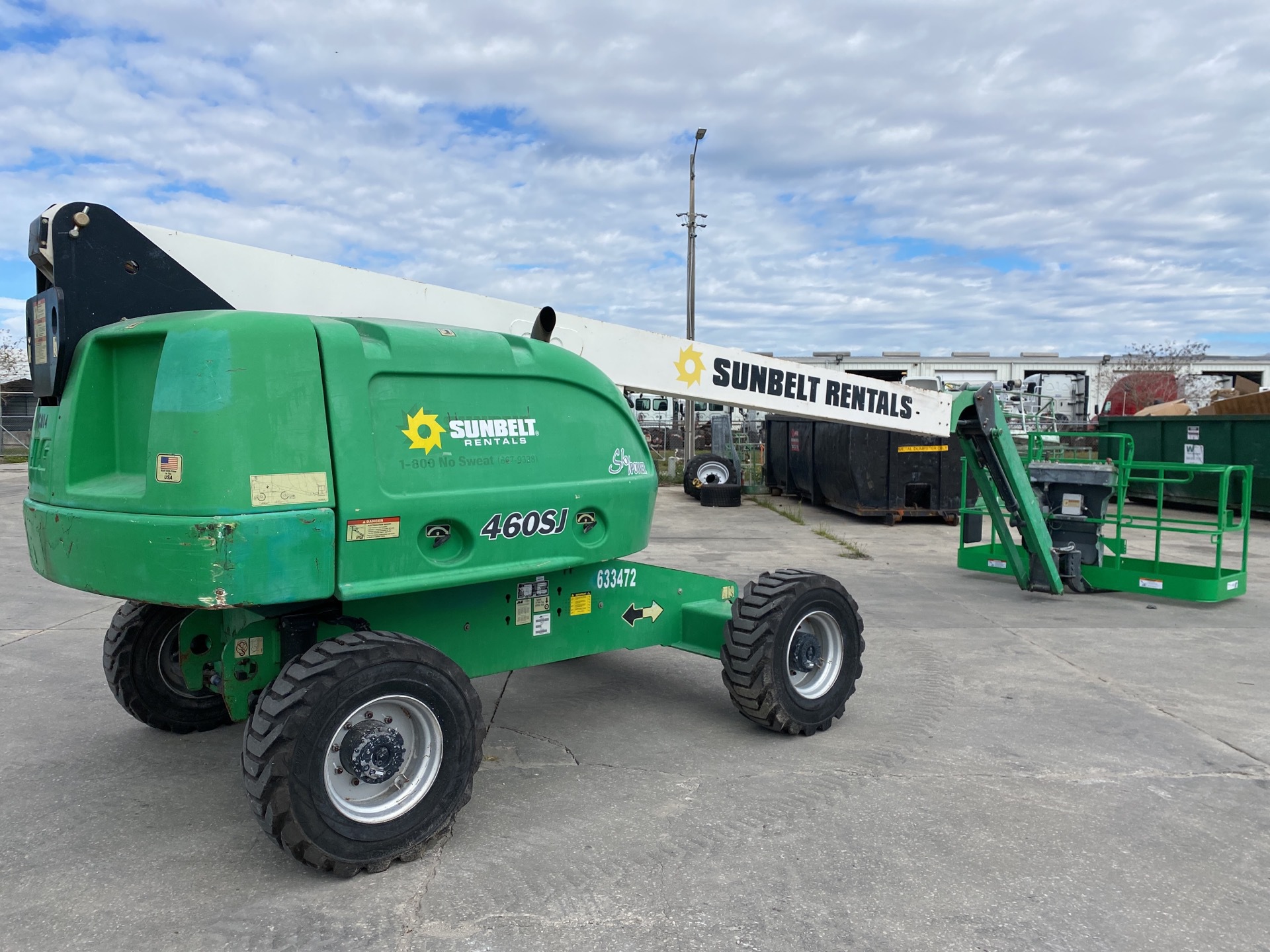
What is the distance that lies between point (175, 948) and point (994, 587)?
8.21 metres

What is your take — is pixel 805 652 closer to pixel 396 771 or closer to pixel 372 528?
pixel 396 771

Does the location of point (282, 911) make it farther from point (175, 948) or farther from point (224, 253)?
point (224, 253)

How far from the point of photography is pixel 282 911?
3.20 metres

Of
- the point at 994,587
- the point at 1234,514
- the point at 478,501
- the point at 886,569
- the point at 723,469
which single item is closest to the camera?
the point at 478,501

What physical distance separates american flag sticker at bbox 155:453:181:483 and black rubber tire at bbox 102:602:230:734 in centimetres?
154

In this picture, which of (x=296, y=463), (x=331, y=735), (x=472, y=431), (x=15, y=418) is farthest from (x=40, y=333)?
(x=15, y=418)

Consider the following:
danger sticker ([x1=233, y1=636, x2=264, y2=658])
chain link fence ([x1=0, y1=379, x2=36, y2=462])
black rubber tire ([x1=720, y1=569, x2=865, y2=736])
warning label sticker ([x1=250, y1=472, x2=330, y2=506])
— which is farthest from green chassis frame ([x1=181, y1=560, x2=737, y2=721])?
chain link fence ([x1=0, y1=379, x2=36, y2=462])

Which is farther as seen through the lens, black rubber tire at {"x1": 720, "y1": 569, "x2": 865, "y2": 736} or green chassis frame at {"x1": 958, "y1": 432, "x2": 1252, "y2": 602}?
green chassis frame at {"x1": 958, "y1": 432, "x2": 1252, "y2": 602}

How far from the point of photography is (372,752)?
3.45 metres

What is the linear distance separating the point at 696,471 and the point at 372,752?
48.7ft

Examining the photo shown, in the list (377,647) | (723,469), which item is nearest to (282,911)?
(377,647)

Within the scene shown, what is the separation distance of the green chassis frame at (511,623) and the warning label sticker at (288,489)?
0.61 meters

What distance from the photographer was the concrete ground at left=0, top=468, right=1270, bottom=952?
3.14 meters

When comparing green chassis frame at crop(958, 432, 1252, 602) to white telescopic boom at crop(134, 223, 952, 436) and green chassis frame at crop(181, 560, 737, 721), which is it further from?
green chassis frame at crop(181, 560, 737, 721)
